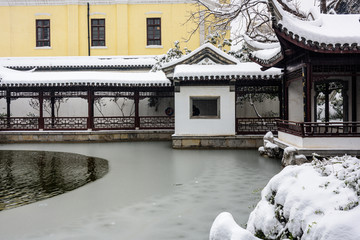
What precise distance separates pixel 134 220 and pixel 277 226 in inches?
96.0

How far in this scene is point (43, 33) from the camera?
81.1ft

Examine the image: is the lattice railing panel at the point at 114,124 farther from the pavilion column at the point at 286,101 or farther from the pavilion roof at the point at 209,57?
the pavilion column at the point at 286,101

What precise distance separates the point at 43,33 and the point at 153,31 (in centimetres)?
799

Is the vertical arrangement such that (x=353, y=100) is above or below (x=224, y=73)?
below

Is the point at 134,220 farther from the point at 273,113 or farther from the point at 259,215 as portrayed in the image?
the point at 273,113

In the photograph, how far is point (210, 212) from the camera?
550 centimetres

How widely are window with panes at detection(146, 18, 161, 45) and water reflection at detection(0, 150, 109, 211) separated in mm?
13898

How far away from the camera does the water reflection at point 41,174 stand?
6691 millimetres

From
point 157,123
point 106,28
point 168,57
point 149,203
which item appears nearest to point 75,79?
point 157,123

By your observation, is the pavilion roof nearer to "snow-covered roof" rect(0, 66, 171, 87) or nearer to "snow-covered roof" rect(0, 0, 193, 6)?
"snow-covered roof" rect(0, 66, 171, 87)

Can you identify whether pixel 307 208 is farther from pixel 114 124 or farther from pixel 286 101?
pixel 114 124

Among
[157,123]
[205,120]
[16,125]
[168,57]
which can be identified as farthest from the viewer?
[168,57]

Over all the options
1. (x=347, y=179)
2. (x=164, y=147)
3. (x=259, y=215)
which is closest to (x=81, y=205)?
(x=259, y=215)

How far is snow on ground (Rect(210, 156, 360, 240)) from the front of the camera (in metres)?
2.72
